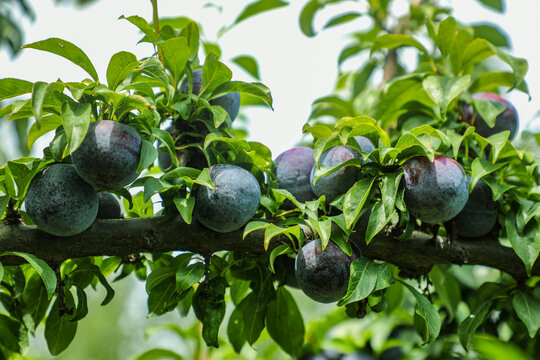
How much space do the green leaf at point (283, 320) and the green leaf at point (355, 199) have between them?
0.34m

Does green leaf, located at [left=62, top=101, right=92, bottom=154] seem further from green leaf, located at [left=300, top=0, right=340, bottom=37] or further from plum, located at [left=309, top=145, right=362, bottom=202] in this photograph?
green leaf, located at [left=300, top=0, right=340, bottom=37]

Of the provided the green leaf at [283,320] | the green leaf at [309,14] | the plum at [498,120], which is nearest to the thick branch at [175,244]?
the green leaf at [283,320]

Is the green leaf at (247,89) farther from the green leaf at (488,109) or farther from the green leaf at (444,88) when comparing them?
the green leaf at (488,109)

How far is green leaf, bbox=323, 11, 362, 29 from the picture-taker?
1.87m

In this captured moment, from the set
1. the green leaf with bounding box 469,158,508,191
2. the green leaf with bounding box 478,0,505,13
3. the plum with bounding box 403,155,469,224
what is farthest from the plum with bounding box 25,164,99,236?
the green leaf with bounding box 478,0,505,13

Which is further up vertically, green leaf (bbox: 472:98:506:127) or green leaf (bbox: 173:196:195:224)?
green leaf (bbox: 472:98:506:127)

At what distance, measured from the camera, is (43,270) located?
0.83 metres

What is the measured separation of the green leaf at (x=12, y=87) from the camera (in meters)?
0.88

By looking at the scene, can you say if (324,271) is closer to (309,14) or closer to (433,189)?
(433,189)

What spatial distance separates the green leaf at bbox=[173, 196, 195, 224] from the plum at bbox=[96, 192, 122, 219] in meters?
0.17

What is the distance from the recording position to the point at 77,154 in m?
0.84

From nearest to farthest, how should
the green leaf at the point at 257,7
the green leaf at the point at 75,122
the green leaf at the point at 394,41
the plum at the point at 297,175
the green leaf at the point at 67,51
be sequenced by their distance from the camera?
1. the green leaf at the point at 75,122
2. the green leaf at the point at 67,51
3. the plum at the point at 297,175
4. the green leaf at the point at 394,41
5. the green leaf at the point at 257,7

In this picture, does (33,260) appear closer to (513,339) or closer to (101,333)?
(513,339)

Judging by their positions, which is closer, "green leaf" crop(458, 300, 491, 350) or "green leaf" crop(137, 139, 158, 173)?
"green leaf" crop(137, 139, 158, 173)
